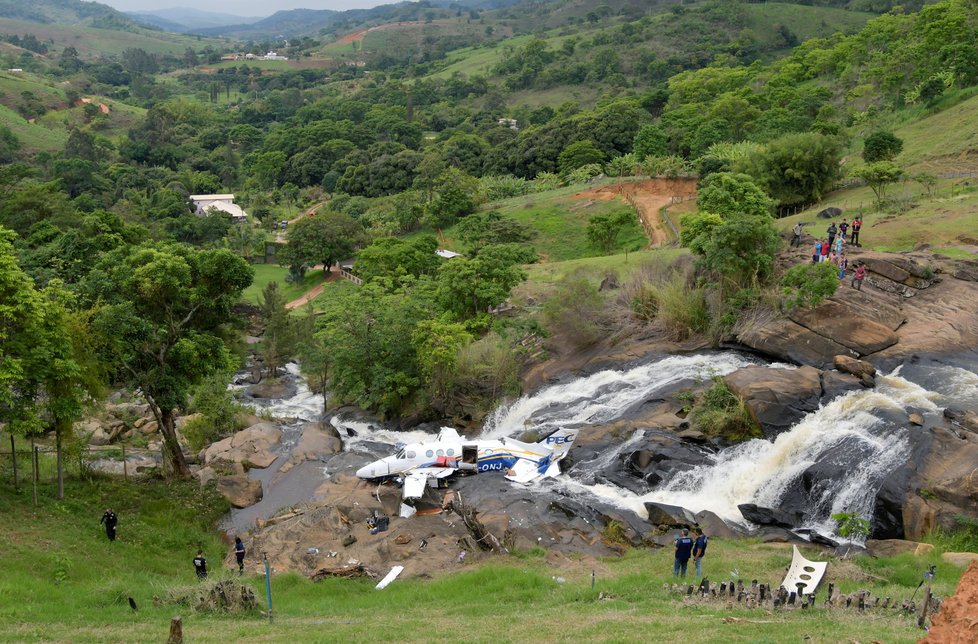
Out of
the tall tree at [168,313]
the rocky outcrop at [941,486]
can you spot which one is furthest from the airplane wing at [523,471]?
the rocky outcrop at [941,486]

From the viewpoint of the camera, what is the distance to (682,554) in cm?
1792

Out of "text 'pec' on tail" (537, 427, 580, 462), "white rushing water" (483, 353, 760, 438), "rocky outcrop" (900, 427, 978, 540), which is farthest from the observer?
"white rushing water" (483, 353, 760, 438)

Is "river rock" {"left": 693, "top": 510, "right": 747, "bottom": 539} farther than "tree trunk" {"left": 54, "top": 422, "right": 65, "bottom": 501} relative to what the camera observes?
No

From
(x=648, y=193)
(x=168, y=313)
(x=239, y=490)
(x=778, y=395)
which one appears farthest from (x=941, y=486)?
(x=648, y=193)

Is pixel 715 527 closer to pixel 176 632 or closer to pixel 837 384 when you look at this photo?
pixel 837 384

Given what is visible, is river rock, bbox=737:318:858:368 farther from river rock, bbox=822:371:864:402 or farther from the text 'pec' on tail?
→ the text 'pec' on tail

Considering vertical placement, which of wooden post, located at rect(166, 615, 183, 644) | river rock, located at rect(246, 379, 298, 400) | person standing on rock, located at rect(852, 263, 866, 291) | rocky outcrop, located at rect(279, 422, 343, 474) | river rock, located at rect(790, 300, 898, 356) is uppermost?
person standing on rock, located at rect(852, 263, 866, 291)

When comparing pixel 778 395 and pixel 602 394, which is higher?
pixel 778 395

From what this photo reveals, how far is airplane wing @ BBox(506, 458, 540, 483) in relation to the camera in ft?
86.8

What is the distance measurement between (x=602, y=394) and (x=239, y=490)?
46.1ft

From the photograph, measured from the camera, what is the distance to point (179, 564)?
Result: 21859 mm

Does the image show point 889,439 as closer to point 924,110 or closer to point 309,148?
point 924,110

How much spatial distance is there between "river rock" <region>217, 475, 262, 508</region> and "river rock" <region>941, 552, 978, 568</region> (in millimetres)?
21181

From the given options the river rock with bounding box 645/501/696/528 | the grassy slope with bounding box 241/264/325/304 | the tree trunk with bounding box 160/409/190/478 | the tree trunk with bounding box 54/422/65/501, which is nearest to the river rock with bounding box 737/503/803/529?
the river rock with bounding box 645/501/696/528
